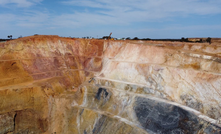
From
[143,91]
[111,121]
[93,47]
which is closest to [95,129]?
[111,121]

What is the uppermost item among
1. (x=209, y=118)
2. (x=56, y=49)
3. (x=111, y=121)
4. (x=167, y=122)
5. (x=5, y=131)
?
(x=56, y=49)

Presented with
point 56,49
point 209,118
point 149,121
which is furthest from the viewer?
point 56,49

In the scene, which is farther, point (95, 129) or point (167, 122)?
point (95, 129)

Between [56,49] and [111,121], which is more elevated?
[56,49]

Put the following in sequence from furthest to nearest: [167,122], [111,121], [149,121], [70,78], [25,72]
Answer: [70,78], [25,72], [111,121], [149,121], [167,122]

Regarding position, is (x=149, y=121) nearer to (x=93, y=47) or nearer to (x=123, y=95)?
(x=123, y=95)

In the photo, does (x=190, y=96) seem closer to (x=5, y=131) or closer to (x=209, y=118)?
(x=209, y=118)
